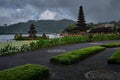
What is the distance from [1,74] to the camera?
6965 mm

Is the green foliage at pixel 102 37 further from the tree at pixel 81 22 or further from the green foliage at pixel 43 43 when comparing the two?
the tree at pixel 81 22

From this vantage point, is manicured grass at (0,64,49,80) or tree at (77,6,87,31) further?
tree at (77,6,87,31)

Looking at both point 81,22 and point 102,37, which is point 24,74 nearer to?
point 102,37

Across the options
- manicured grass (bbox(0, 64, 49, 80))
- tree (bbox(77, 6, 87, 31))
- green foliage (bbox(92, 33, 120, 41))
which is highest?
tree (bbox(77, 6, 87, 31))

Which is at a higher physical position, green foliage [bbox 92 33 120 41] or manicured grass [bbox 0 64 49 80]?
green foliage [bbox 92 33 120 41]

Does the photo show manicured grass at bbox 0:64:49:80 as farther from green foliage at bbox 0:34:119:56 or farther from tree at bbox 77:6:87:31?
tree at bbox 77:6:87:31

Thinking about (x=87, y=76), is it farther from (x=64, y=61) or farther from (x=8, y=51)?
(x=8, y=51)

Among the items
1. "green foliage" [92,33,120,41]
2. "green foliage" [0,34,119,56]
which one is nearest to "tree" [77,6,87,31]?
"green foliage" [92,33,120,41]

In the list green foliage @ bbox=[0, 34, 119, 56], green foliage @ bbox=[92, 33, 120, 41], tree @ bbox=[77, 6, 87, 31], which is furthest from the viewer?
tree @ bbox=[77, 6, 87, 31]

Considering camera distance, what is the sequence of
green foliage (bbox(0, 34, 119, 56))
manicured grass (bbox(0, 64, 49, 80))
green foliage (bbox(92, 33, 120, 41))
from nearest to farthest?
1. manicured grass (bbox(0, 64, 49, 80))
2. green foliage (bbox(0, 34, 119, 56))
3. green foliage (bbox(92, 33, 120, 41))

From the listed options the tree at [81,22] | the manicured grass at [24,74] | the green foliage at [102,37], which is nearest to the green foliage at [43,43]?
the green foliage at [102,37]

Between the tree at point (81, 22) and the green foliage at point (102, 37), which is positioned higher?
the tree at point (81, 22)

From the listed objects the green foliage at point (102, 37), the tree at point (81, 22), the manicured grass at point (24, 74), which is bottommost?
the manicured grass at point (24, 74)

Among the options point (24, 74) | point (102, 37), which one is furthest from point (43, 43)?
point (102, 37)
